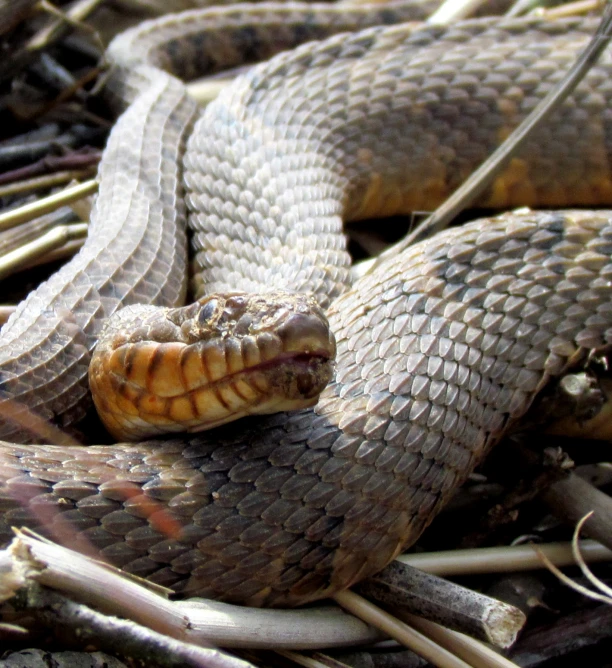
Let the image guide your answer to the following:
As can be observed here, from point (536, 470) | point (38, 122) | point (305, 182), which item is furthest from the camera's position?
point (38, 122)

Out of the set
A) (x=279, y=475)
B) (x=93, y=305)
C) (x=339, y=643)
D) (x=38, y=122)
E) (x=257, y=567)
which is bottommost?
(x=339, y=643)

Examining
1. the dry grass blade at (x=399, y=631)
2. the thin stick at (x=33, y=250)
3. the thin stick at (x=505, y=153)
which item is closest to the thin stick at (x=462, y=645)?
the dry grass blade at (x=399, y=631)

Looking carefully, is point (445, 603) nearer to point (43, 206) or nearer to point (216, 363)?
point (216, 363)

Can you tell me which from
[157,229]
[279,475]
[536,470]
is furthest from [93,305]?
[536,470]

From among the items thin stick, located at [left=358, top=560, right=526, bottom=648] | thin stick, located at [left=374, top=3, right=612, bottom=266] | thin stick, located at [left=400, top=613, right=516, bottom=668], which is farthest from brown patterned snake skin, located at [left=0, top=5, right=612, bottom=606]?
thin stick, located at [left=374, top=3, right=612, bottom=266]

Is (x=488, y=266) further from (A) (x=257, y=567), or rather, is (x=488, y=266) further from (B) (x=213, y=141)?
(B) (x=213, y=141)

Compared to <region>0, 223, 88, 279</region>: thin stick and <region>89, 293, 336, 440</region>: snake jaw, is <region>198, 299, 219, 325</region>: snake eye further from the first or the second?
<region>0, 223, 88, 279</region>: thin stick

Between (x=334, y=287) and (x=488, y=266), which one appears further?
(x=334, y=287)
